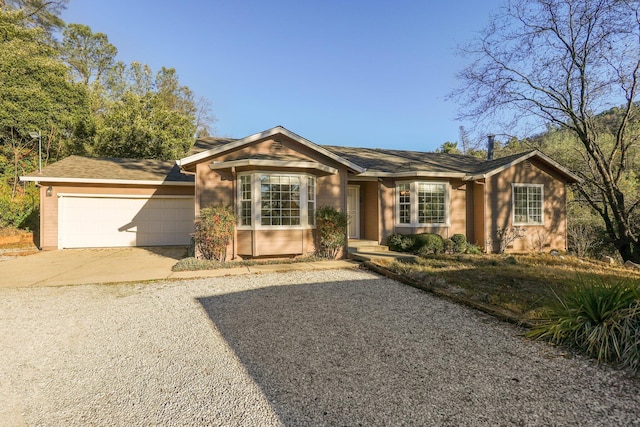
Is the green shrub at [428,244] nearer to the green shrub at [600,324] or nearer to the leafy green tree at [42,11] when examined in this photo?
the green shrub at [600,324]

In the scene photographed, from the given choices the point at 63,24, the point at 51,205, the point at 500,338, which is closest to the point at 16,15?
the point at 63,24

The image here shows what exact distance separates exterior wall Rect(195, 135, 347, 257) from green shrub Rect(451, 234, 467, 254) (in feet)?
16.9

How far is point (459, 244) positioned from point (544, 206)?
14.7 feet

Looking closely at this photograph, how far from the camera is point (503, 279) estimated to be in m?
6.62

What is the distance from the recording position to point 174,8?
41.6 feet

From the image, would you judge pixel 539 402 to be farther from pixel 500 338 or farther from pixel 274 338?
pixel 274 338

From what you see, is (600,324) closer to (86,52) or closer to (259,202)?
(259,202)

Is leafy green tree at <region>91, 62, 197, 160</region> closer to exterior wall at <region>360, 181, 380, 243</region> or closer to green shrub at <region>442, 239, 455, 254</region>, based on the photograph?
exterior wall at <region>360, 181, 380, 243</region>

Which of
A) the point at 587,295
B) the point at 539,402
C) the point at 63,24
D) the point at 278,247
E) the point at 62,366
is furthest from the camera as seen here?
the point at 63,24

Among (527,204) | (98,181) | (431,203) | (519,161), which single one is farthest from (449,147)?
(98,181)

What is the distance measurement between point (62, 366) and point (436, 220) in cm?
1128

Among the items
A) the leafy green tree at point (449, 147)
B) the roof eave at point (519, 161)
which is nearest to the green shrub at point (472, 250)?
the roof eave at point (519, 161)

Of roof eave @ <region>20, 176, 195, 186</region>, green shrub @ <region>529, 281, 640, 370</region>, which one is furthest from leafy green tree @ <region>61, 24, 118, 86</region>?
green shrub @ <region>529, 281, 640, 370</region>

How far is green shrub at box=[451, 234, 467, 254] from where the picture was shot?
11.2 meters
